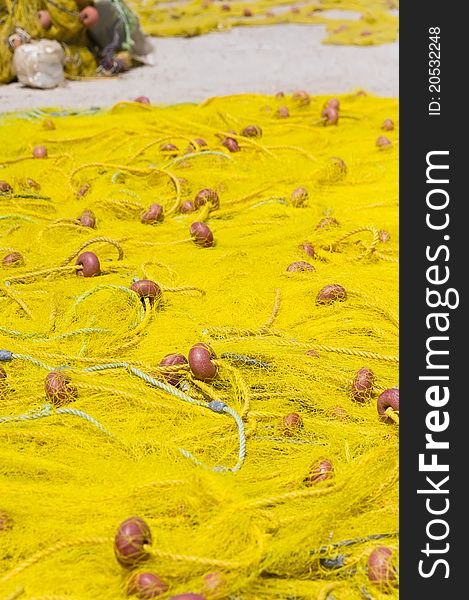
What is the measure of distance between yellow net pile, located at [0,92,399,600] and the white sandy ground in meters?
1.63

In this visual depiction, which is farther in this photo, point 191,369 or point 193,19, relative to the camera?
point 193,19

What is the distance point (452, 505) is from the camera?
72.9 inches

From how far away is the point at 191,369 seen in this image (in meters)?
2.41

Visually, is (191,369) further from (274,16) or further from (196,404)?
(274,16)

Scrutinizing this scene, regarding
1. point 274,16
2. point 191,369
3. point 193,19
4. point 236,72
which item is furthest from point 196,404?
point 274,16

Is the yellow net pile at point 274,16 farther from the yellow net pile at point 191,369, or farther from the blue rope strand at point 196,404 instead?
the blue rope strand at point 196,404

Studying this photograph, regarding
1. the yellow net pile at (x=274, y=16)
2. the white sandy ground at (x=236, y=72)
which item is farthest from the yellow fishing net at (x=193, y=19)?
the white sandy ground at (x=236, y=72)

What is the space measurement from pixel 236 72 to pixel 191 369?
527cm

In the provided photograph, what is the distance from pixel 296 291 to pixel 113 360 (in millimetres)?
816

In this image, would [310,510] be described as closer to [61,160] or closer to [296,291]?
[296,291]

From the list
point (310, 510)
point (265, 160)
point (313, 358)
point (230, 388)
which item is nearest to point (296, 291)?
point (313, 358)

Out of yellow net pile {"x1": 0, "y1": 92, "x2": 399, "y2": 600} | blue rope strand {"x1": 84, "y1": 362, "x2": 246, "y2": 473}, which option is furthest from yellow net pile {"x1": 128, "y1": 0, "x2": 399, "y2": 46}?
blue rope strand {"x1": 84, "y1": 362, "x2": 246, "y2": 473}

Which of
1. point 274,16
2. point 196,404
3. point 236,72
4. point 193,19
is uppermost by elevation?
point 274,16

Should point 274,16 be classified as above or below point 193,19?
above
